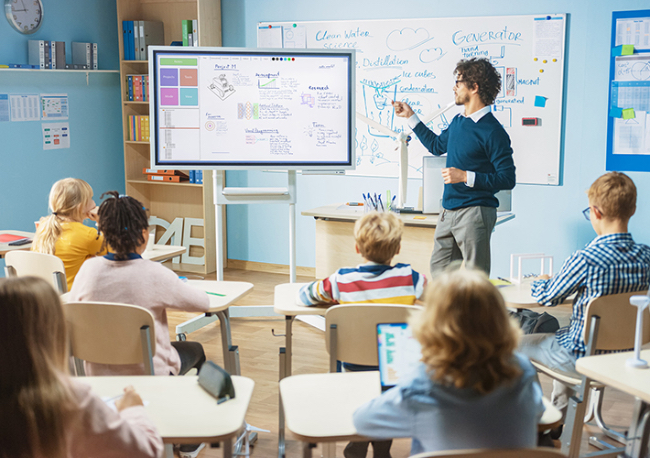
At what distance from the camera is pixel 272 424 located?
296cm

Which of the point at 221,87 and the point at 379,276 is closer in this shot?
the point at 379,276

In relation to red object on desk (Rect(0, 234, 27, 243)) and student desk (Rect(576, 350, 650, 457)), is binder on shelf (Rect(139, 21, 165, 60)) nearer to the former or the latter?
red object on desk (Rect(0, 234, 27, 243))

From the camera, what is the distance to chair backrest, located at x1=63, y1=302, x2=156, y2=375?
211cm

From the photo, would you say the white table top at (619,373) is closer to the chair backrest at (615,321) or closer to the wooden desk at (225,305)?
the chair backrest at (615,321)

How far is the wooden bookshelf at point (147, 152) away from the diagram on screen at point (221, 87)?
1.66 m

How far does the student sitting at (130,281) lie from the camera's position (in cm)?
229

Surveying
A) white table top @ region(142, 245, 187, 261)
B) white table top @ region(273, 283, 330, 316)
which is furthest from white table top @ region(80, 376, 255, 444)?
white table top @ region(142, 245, 187, 261)

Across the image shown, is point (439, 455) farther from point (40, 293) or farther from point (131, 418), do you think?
point (40, 293)

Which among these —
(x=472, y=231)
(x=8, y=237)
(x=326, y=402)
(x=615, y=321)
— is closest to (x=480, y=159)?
(x=472, y=231)

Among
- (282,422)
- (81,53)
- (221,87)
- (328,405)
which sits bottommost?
(282,422)

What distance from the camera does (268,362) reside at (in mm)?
3713

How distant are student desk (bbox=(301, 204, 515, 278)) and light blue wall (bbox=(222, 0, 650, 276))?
A: 677 millimetres

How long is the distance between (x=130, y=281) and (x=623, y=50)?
373 centimetres

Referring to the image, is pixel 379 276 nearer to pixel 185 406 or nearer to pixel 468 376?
pixel 185 406
